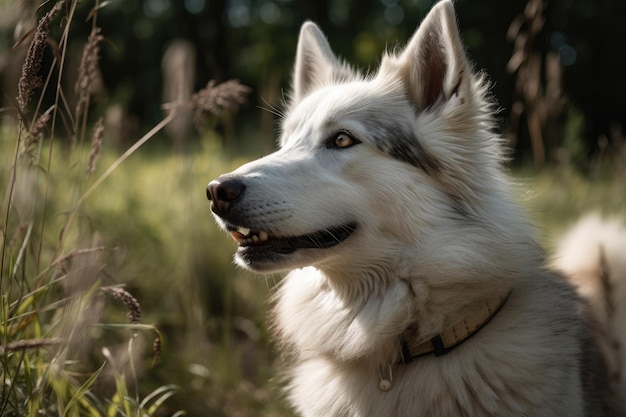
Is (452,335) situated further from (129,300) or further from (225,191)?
(129,300)

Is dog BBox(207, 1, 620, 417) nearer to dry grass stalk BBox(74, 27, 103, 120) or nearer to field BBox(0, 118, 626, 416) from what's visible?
field BBox(0, 118, 626, 416)

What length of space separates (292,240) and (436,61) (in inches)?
40.7

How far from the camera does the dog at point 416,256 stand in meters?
2.45

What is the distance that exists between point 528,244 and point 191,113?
2.15 m

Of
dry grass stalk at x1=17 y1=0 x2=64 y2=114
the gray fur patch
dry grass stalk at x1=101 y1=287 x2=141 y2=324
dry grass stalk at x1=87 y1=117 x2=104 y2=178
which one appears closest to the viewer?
dry grass stalk at x1=17 y1=0 x2=64 y2=114

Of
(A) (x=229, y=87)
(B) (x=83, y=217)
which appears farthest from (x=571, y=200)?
(B) (x=83, y=217)

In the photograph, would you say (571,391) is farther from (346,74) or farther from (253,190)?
(346,74)

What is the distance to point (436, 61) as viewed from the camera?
2.76 meters

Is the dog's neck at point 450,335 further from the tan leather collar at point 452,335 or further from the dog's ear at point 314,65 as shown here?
the dog's ear at point 314,65

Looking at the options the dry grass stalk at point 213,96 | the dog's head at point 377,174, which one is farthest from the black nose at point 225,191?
the dry grass stalk at point 213,96

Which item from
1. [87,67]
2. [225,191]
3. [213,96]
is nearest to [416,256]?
[225,191]

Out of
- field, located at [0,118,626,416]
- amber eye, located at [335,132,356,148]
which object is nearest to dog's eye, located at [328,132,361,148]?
amber eye, located at [335,132,356,148]

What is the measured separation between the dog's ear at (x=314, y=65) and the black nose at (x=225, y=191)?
115cm

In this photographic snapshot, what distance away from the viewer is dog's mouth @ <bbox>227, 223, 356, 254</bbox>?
2.54 m
